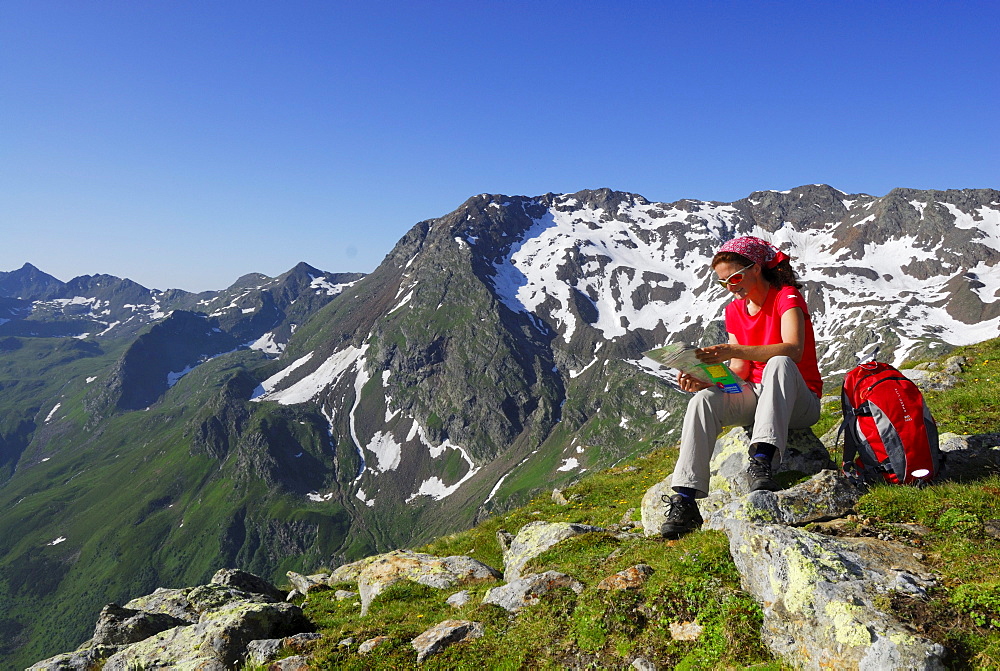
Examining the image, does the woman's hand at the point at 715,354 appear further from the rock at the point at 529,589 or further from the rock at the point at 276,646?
the rock at the point at 276,646

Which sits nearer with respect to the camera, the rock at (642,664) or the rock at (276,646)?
the rock at (642,664)

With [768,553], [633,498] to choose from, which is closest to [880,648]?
[768,553]

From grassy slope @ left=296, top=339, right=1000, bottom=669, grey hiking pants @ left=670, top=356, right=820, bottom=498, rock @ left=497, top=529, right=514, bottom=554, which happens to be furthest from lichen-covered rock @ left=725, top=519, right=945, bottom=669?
rock @ left=497, top=529, right=514, bottom=554

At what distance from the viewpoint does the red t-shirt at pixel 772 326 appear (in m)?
9.10

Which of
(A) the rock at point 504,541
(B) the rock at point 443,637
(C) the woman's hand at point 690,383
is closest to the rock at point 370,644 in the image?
(B) the rock at point 443,637

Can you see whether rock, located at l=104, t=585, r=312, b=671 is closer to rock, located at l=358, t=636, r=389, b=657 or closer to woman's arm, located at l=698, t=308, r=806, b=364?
rock, located at l=358, t=636, r=389, b=657

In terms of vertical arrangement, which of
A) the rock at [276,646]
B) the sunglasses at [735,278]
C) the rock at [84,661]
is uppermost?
the sunglasses at [735,278]

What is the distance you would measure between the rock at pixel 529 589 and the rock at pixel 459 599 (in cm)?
130

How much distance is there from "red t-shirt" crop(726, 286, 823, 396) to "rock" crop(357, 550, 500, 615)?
8799 millimetres

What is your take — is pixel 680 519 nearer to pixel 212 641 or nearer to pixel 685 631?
pixel 685 631

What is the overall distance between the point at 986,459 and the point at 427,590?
11.9 m

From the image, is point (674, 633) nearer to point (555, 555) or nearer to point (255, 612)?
point (555, 555)

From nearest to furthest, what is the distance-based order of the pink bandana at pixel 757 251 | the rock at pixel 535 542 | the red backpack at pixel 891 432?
the red backpack at pixel 891 432 → the pink bandana at pixel 757 251 → the rock at pixel 535 542

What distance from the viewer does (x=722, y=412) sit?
30.1ft
